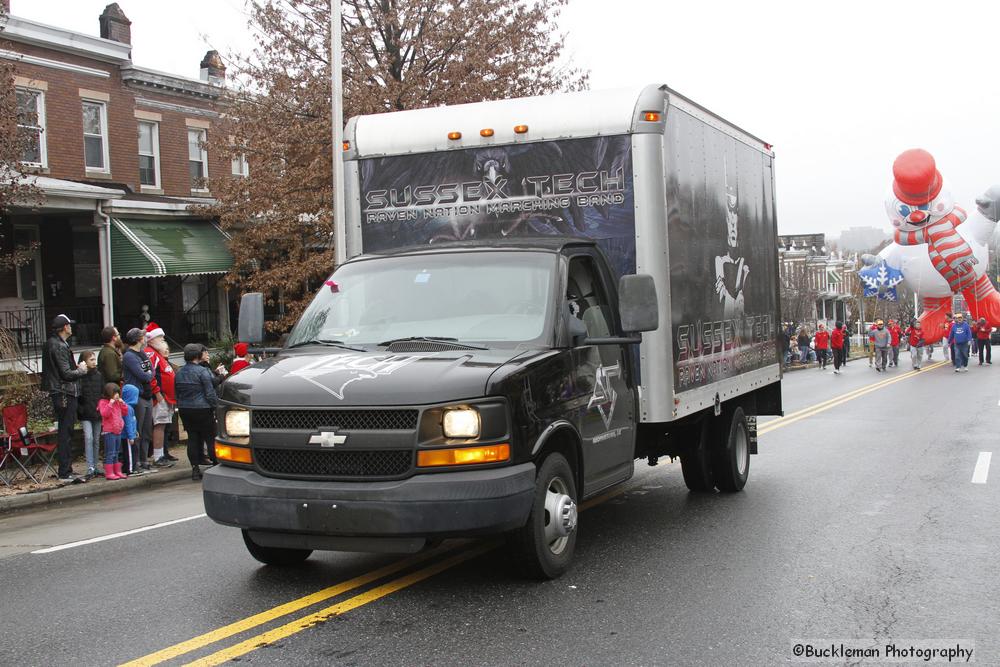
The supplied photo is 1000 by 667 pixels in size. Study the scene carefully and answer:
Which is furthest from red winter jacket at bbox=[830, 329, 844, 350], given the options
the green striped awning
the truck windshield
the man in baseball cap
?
the truck windshield

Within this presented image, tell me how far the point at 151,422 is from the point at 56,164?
13.5 metres

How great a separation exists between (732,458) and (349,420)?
4.82m

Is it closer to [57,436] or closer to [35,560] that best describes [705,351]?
[35,560]

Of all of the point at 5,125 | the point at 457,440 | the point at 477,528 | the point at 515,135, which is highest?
the point at 5,125

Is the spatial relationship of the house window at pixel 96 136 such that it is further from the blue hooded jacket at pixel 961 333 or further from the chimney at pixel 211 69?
the blue hooded jacket at pixel 961 333

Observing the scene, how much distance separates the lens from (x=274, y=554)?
253 inches

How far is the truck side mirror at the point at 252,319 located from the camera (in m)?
6.97

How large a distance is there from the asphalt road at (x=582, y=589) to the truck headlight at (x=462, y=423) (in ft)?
3.28

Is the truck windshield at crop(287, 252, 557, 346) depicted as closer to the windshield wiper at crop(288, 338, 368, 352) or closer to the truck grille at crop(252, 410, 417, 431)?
the windshield wiper at crop(288, 338, 368, 352)

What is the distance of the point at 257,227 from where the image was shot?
2314cm

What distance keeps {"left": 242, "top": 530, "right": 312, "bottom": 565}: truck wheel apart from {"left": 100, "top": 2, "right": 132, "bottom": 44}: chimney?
948 inches

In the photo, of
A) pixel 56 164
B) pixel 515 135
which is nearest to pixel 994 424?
pixel 515 135

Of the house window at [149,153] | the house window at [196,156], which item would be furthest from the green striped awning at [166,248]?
the house window at [196,156]

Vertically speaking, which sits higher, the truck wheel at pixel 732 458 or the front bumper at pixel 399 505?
the front bumper at pixel 399 505
